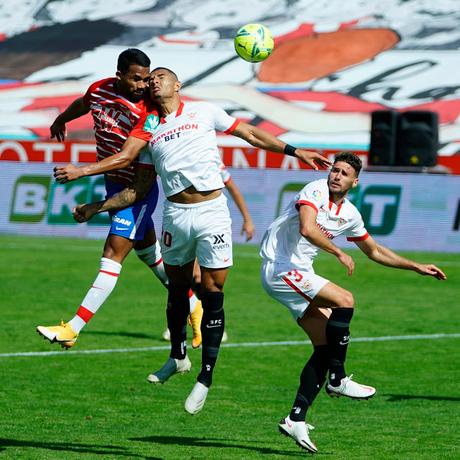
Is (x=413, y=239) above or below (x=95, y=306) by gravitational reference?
below

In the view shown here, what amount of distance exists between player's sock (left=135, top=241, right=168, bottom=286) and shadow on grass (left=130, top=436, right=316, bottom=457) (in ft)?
6.05

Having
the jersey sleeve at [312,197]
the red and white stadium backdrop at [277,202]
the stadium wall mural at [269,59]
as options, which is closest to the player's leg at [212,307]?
the jersey sleeve at [312,197]

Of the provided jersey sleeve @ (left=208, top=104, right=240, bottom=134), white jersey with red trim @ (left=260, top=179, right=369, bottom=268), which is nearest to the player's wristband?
white jersey with red trim @ (left=260, top=179, right=369, bottom=268)

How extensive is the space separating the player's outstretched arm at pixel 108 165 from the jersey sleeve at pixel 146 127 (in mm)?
36

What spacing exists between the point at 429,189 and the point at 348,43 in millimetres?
19460

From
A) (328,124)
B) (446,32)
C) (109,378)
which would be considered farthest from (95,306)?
(446,32)

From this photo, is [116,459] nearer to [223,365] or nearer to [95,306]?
[95,306]

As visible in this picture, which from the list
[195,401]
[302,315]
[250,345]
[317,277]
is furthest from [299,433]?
[250,345]

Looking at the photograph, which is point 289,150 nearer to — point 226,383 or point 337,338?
point 337,338

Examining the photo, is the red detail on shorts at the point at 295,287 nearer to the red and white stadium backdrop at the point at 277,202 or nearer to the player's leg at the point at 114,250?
the player's leg at the point at 114,250

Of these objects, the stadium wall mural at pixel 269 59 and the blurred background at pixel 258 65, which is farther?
the stadium wall mural at pixel 269 59

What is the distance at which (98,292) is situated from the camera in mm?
9305

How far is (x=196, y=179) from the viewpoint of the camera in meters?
9.02

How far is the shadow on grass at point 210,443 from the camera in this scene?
8520mm
